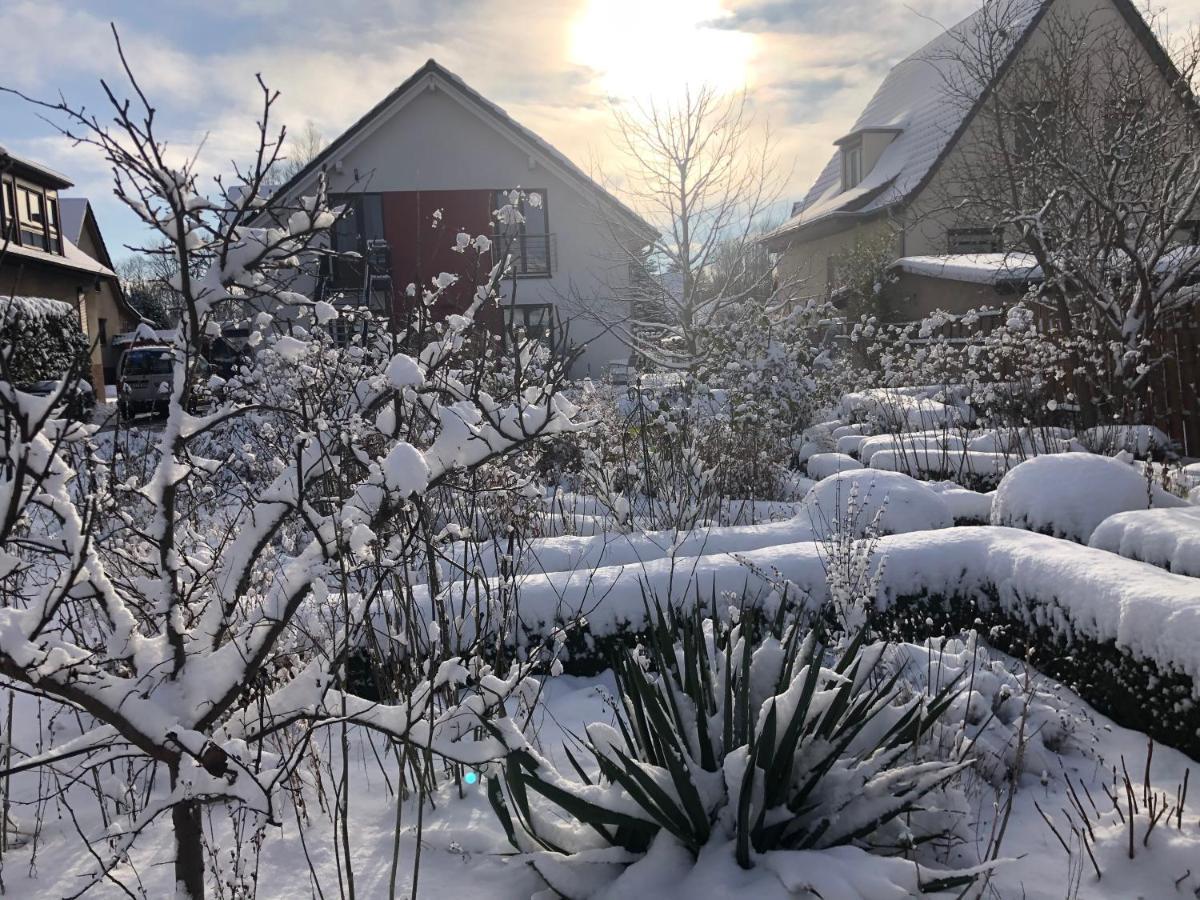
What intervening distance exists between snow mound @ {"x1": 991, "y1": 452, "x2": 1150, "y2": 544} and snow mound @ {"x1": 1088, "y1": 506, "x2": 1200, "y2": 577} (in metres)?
0.45

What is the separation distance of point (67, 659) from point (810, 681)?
169 centimetres

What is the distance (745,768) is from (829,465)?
18.6 feet

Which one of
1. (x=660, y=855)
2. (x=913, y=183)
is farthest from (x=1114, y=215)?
(x=913, y=183)

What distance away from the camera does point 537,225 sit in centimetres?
2369

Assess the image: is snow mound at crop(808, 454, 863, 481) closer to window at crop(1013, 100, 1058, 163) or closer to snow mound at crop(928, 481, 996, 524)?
snow mound at crop(928, 481, 996, 524)

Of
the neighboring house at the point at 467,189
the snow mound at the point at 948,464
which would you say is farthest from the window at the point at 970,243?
the snow mound at the point at 948,464

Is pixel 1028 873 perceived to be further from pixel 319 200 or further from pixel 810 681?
pixel 319 200

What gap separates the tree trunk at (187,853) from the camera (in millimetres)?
1944

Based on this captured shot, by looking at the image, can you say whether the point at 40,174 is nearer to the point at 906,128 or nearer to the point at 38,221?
the point at 38,221

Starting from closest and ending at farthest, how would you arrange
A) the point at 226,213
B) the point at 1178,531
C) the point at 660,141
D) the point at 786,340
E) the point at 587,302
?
the point at 226,213
the point at 1178,531
the point at 786,340
the point at 660,141
the point at 587,302

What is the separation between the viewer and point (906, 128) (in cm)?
2508

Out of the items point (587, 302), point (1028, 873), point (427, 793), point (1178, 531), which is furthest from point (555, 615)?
point (587, 302)

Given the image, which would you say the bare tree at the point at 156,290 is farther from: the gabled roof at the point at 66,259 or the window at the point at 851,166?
the window at the point at 851,166

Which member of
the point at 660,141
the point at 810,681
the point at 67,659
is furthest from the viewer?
the point at 660,141
